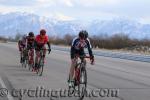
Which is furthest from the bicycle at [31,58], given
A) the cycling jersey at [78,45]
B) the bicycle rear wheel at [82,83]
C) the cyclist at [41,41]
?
the bicycle rear wheel at [82,83]

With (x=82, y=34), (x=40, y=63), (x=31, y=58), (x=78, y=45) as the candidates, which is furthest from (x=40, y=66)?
(x=82, y=34)

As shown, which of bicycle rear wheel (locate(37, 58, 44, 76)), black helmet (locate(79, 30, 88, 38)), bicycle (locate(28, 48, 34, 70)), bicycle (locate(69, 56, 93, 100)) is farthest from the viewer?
bicycle (locate(28, 48, 34, 70))

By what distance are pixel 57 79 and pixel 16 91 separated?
435cm

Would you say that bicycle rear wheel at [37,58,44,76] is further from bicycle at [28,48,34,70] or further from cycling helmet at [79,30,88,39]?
cycling helmet at [79,30,88,39]

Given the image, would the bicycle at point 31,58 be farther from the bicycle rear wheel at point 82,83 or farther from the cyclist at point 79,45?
the bicycle rear wheel at point 82,83

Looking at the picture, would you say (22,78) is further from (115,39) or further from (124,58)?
(115,39)

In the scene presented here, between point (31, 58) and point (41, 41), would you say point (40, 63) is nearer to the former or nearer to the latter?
point (41, 41)

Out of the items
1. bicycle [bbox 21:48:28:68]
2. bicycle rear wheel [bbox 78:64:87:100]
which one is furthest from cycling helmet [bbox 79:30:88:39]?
bicycle [bbox 21:48:28:68]

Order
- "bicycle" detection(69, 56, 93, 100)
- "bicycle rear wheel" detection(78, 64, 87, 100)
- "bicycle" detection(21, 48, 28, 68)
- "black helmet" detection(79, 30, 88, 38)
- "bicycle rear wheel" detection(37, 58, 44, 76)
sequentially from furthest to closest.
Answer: "bicycle" detection(21, 48, 28, 68), "bicycle rear wheel" detection(37, 58, 44, 76), "black helmet" detection(79, 30, 88, 38), "bicycle" detection(69, 56, 93, 100), "bicycle rear wheel" detection(78, 64, 87, 100)

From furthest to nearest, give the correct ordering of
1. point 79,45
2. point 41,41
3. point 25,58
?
point 25,58 < point 41,41 < point 79,45

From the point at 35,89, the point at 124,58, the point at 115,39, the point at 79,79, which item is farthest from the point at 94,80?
the point at 115,39

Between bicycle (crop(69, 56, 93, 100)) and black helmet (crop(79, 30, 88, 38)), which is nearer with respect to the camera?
bicycle (crop(69, 56, 93, 100))

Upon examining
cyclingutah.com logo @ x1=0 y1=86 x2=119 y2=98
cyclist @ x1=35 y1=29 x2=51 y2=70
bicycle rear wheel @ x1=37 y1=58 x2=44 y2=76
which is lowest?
cyclingutah.com logo @ x1=0 y1=86 x2=119 y2=98

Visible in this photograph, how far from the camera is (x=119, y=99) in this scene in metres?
12.8
